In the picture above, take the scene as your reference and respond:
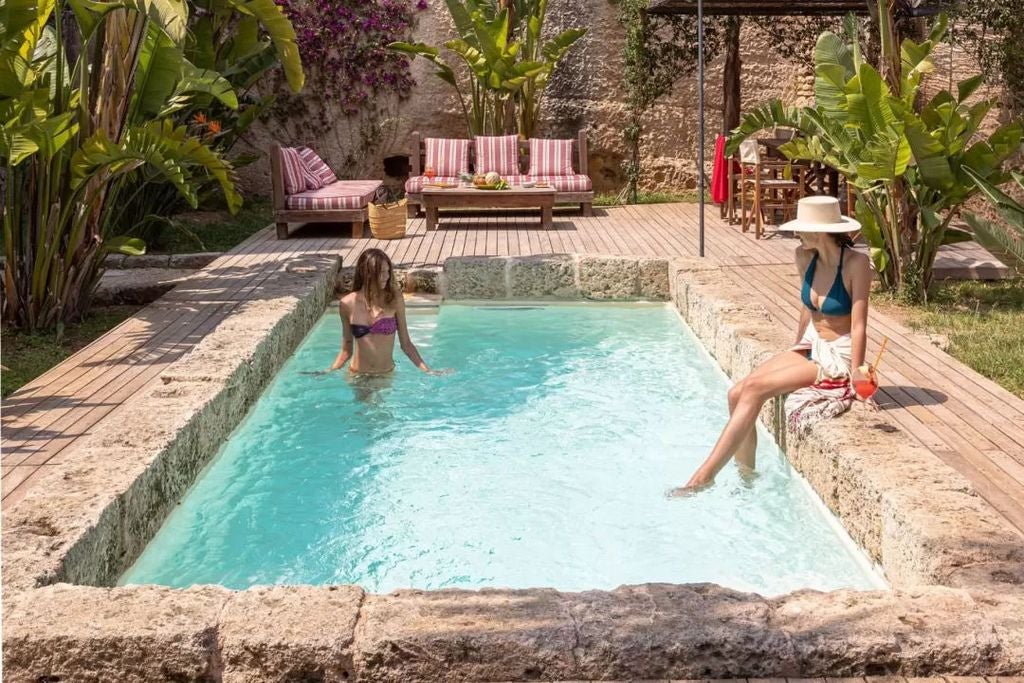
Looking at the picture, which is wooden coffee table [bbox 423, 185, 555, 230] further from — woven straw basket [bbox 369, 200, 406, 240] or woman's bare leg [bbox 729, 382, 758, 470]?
woman's bare leg [bbox 729, 382, 758, 470]

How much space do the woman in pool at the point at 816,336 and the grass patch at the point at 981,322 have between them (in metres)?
1.50

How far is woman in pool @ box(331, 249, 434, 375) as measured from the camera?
7777 millimetres

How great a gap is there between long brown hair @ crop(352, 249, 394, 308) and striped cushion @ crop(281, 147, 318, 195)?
6.79 metres

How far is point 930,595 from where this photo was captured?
3.77 m

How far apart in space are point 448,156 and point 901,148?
866 cm

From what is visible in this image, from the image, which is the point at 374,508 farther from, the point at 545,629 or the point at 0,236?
the point at 0,236

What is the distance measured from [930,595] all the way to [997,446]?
2.23 meters

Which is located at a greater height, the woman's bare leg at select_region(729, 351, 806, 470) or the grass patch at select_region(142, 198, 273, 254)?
the grass patch at select_region(142, 198, 273, 254)

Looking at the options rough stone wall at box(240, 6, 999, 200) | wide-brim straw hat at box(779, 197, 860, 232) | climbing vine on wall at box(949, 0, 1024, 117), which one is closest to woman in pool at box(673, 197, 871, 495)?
wide-brim straw hat at box(779, 197, 860, 232)

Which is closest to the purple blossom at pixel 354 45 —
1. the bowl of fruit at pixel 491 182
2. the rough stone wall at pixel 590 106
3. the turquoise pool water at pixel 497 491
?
the rough stone wall at pixel 590 106

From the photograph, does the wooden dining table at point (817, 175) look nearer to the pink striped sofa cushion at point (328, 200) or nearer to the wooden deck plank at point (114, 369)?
the pink striped sofa cushion at point (328, 200)

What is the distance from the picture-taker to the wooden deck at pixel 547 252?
18.9 ft

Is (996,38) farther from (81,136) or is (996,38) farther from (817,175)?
(81,136)

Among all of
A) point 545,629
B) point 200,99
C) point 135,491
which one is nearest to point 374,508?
→ point 135,491
